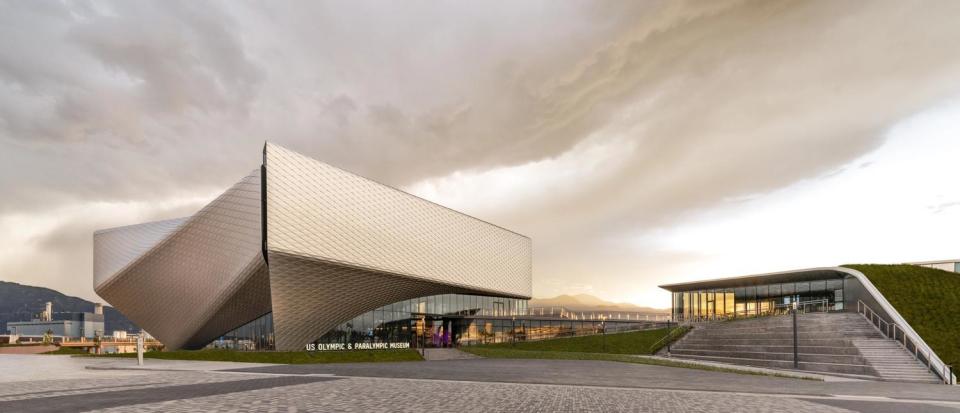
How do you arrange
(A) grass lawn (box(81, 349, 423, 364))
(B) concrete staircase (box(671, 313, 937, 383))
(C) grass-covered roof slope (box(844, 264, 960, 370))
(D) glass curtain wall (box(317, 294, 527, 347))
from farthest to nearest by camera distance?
(D) glass curtain wall (box(317, 294, 527, 347)) → (A) grass lawn (box(81, 349, 423, 364)) → (C) grass-covered roof slope (box(844, 264, 960, 370)) → (B) concrete staircase (box(671, 313, 937, 383))

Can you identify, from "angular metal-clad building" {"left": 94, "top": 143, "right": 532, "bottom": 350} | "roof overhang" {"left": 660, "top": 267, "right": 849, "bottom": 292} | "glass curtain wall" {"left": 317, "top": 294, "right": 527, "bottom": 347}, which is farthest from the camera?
"glass curtain wall" {"left": 317, "top": 294, "right": 527, "bottom": 347}

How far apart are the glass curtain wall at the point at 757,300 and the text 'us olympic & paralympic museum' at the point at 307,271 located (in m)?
4.61

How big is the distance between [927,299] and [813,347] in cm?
721

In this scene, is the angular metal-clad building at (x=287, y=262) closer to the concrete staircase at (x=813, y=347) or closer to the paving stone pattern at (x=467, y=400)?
the paving stone pattern at (x=467, y=400)

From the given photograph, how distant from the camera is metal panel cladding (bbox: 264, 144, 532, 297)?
112 feet

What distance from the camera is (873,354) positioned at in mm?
25656

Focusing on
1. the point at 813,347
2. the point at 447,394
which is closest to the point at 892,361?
the point at 813,347

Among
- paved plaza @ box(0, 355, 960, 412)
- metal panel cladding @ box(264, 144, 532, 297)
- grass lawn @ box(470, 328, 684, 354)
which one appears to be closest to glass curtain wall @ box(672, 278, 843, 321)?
grass lawn @ box(470, 328, 684, 354)

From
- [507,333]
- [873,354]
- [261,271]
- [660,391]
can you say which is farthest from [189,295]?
[873,354]

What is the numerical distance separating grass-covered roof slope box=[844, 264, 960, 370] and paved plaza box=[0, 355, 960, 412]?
6607 millimetres

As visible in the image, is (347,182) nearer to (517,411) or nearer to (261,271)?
(261,271)

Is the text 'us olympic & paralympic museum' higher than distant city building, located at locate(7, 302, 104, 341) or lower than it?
higher

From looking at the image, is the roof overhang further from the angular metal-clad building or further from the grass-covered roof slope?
the angular metal-clad building

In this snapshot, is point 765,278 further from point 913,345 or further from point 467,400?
point 467,400
